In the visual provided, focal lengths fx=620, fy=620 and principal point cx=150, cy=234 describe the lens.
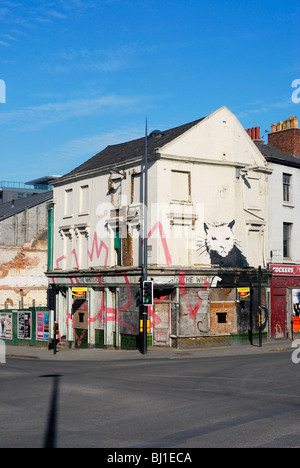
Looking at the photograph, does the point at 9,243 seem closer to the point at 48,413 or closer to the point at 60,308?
the point at 60,308

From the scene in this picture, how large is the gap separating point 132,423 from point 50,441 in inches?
84.4

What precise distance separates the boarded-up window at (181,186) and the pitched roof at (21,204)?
25.7m

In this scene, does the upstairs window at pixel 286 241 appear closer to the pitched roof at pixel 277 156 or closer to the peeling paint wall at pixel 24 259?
the pitched roof at pixel 277 156

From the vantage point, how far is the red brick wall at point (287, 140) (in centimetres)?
4325

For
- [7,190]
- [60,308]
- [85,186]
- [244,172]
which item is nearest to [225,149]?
[244,172]

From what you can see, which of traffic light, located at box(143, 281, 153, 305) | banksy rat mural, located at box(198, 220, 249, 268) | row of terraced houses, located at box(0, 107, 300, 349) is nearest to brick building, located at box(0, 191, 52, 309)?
row of terraced houses, located at box(0, 107, 300, 349)

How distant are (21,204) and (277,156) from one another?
103 feet

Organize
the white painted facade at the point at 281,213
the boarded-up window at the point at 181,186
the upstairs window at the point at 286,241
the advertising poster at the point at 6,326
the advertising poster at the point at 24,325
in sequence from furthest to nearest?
1. the advertising poster at the point at 6,326
2. the advertising poster at the point at 24,325
3. the upstairs window at the point at 286,241
4. the white painted facade at the point at 281,213
5. the boarded-up window at the point at 181,186

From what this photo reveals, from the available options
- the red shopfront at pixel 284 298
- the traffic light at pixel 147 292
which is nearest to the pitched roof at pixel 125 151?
the traffic light at pixel 147 292

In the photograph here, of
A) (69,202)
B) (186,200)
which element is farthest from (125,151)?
(186,200)

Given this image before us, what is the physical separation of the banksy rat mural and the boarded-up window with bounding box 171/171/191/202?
2.08 metres

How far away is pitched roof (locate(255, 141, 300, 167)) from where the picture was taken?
38625mm

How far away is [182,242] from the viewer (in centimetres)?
3428

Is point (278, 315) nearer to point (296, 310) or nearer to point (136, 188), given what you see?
point (296, 310)
